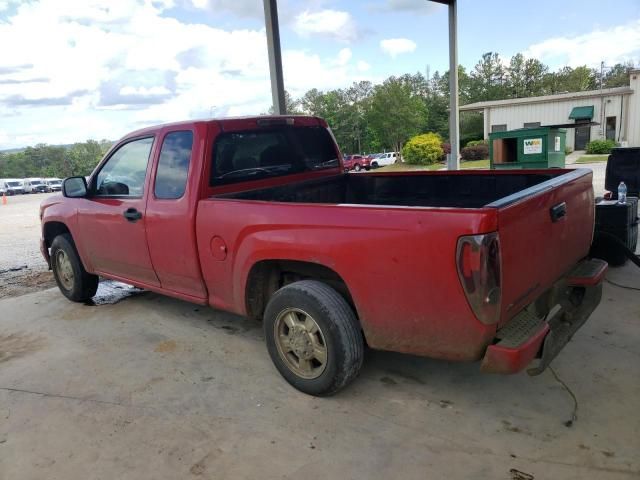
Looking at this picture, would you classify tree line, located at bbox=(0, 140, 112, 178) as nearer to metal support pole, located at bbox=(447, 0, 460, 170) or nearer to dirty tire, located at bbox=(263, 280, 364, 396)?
metal support pole, located at bbox=(447, 0, 460, 170)

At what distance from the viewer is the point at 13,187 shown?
138 feet

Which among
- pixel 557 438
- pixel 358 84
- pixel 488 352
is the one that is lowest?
pixel 557 438

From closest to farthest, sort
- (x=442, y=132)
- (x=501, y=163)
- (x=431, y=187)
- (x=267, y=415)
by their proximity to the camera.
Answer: (x=267, y=415) → (x=431, y=187) → (x=501, y=163) → (x=442, y=132)

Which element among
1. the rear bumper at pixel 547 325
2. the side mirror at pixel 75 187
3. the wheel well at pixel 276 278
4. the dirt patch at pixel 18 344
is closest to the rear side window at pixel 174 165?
the wheel well at pixel 276 278

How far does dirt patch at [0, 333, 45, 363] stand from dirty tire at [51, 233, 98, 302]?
79 centimetres

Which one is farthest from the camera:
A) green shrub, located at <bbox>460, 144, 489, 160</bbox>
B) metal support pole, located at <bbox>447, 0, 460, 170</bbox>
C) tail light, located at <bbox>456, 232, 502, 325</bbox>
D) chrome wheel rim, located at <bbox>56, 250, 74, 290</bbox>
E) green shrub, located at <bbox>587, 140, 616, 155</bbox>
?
green shrub, located at <bbox>460, 144, 489, 160</bbox>

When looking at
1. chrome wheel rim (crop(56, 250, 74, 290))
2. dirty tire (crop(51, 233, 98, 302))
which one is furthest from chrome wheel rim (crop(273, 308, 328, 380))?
chrome wheel rim (crop(56, 250, 74, 290))

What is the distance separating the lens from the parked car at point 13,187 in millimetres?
41750

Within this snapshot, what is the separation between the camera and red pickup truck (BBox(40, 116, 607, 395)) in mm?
2408

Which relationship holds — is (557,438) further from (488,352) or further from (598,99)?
(598,99)

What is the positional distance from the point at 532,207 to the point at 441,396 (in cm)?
132

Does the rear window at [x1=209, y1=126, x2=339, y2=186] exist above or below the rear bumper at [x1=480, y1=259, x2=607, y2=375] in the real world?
above

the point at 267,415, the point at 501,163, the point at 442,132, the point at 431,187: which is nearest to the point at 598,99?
the point at 442,132

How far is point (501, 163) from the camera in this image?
7.54m
